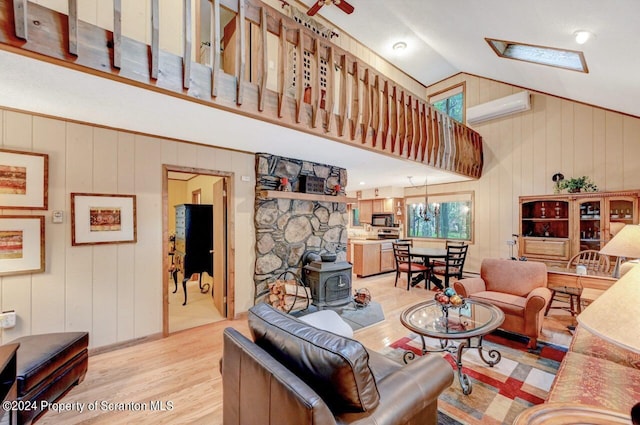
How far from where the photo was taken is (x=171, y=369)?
8.34 ft

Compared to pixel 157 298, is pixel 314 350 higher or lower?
higher

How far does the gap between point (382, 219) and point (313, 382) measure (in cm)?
671

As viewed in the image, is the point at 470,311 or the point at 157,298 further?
the point at 157,298

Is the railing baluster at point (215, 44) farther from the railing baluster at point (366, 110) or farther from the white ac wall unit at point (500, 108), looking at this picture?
the white ac wall unit at point (500, 108)

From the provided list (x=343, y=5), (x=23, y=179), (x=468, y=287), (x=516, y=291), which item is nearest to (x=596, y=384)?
(x=468, y=287)

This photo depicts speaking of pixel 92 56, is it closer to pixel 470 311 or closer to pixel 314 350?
pixel 314 350

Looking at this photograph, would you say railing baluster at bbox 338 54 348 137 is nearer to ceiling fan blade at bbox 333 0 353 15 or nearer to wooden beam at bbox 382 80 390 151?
wooden beam at bbox 382 80 390 151

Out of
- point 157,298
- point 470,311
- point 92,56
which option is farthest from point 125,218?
point 470,311

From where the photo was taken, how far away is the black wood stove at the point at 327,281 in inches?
155

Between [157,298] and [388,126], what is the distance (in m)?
3.57

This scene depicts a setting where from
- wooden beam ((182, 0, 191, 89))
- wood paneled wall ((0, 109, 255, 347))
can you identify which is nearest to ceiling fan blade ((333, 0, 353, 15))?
wooden beam ((182, 0, 191, 89))

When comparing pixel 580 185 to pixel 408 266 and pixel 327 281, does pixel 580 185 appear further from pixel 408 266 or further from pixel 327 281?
pixel 327 281

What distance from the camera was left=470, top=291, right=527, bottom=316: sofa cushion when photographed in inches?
118

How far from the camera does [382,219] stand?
7672 mm
